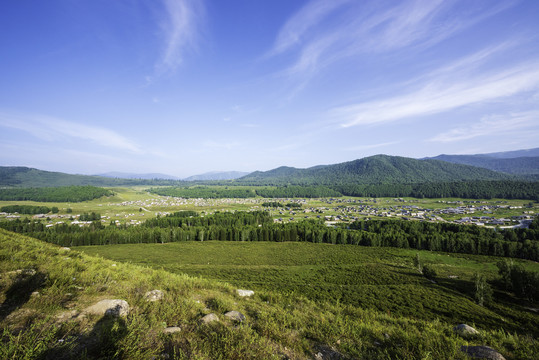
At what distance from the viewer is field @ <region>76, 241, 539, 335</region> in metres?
22.2

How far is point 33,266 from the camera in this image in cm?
776

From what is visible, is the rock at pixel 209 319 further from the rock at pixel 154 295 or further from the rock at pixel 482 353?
the rock at pixel 482 353

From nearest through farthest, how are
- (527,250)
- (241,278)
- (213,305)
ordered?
1. (213,305)
2. (241,278)
3. (527,250)

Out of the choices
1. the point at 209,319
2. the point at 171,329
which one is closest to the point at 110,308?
the point at 171,329

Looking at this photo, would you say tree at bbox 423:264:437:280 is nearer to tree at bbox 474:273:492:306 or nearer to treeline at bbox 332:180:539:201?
tree at bbox 474:273:492:306

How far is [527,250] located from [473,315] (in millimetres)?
44364

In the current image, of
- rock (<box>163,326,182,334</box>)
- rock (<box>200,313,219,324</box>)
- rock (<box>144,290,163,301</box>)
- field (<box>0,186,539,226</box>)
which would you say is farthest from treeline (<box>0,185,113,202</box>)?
rock (<box>163,326,182,334</box>)

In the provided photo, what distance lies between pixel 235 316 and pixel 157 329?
115 inches

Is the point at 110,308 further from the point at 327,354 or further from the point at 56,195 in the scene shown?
the point at 56,195

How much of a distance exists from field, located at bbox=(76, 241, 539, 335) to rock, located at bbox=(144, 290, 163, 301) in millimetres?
7354

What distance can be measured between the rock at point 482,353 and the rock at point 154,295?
10.4 metres

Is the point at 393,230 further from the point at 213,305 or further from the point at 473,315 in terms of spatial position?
the point at 213,305

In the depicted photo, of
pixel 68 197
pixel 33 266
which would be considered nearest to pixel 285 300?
pixel 33 266

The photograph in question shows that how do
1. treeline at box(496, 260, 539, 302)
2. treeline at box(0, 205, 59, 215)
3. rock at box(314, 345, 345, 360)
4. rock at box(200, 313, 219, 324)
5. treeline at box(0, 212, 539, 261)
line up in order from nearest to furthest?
rock at box(314, 345, 345, 360) → rock at box(200, 313, 219, 324) → treeline at box(496, 260, 539, 302) → treeline at box(0, 212, 539, 261) → treeline at box(0, 205, 59, 215)
